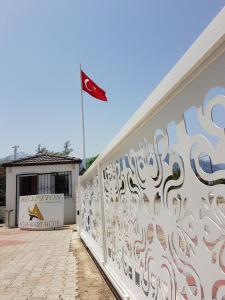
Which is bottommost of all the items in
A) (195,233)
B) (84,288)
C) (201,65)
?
(84,288)

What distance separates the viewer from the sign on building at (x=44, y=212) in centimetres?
1542

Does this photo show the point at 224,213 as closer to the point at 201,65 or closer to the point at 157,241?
the point at 201,65

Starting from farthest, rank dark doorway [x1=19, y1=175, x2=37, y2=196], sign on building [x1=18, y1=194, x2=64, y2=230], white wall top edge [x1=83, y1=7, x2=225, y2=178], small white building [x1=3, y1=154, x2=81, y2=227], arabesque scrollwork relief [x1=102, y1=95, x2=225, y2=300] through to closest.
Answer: dark doorway [x1=19, y1=175, x2=37, y2=196] → small white building [x1=3, y1=154, x2=81, y2=227] → sign on building [x1=18, y1=194, x2=64, y2=230] → arabesque scrollwork relief [x1=102, y1=95, x2=225, y2=300] → white wall top edge [x1=83, y1=7, x2=225, y2=178]

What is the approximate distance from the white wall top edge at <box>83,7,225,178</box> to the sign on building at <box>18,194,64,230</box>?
1355 centimetres

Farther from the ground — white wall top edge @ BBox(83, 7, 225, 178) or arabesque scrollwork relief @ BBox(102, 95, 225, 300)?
white wall top edge @ BBox(83, 7, 225, 178)

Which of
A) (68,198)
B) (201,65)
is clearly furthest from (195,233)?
(68,198)

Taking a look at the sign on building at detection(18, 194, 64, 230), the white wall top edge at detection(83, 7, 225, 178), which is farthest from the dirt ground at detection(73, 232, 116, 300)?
the sign on building at detection(18, 194, 64, 230)

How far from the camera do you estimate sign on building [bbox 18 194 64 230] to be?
1542 centimetres

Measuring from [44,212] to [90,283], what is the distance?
10.9 meters

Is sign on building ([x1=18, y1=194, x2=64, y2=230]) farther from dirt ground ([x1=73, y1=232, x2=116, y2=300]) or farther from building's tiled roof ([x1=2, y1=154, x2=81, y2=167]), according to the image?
dirt ground ([x1=73, y1=232, x2=116, y2=300])

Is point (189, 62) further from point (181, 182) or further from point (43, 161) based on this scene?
point (43, 161)

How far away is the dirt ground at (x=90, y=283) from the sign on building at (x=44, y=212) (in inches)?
342

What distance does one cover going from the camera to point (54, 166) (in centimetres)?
1950

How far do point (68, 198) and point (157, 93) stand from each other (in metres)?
17.0
